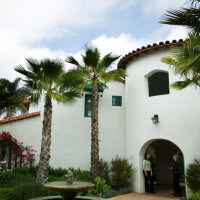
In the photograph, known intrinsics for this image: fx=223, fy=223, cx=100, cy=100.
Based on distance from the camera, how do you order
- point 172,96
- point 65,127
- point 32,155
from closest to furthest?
point 172,96 < point 32,155 < point 65,127

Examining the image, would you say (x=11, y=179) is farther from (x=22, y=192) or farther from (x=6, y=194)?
(x=22, y=192)

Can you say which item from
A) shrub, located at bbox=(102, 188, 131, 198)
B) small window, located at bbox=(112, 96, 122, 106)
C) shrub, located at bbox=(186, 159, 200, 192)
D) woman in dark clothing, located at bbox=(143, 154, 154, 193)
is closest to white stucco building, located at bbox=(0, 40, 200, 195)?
small window, located at bbox=(112, 96, 122, 106)

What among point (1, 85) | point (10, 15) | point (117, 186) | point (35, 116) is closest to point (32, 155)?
point (35, 116)

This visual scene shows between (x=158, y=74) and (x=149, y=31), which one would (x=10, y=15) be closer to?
(x=149, y=31)

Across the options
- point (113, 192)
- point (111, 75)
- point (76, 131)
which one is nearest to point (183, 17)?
point (111, 75)

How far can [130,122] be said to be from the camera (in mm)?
12219

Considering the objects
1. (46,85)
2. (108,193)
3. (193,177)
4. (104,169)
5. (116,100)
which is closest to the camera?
(193,177)

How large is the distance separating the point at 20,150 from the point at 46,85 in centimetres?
413

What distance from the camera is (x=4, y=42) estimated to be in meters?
11.8

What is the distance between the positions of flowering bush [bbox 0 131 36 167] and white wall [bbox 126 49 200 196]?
5.17 m

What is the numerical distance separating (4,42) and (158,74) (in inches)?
353

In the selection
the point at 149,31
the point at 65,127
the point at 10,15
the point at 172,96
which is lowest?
the point at 65,127

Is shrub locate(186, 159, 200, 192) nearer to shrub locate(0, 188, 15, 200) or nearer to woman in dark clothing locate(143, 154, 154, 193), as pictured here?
woman in dark clothing locate(143, 154, 154, 193)

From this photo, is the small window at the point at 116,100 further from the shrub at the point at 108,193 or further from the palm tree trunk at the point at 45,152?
the shrub at the point at 108,193
